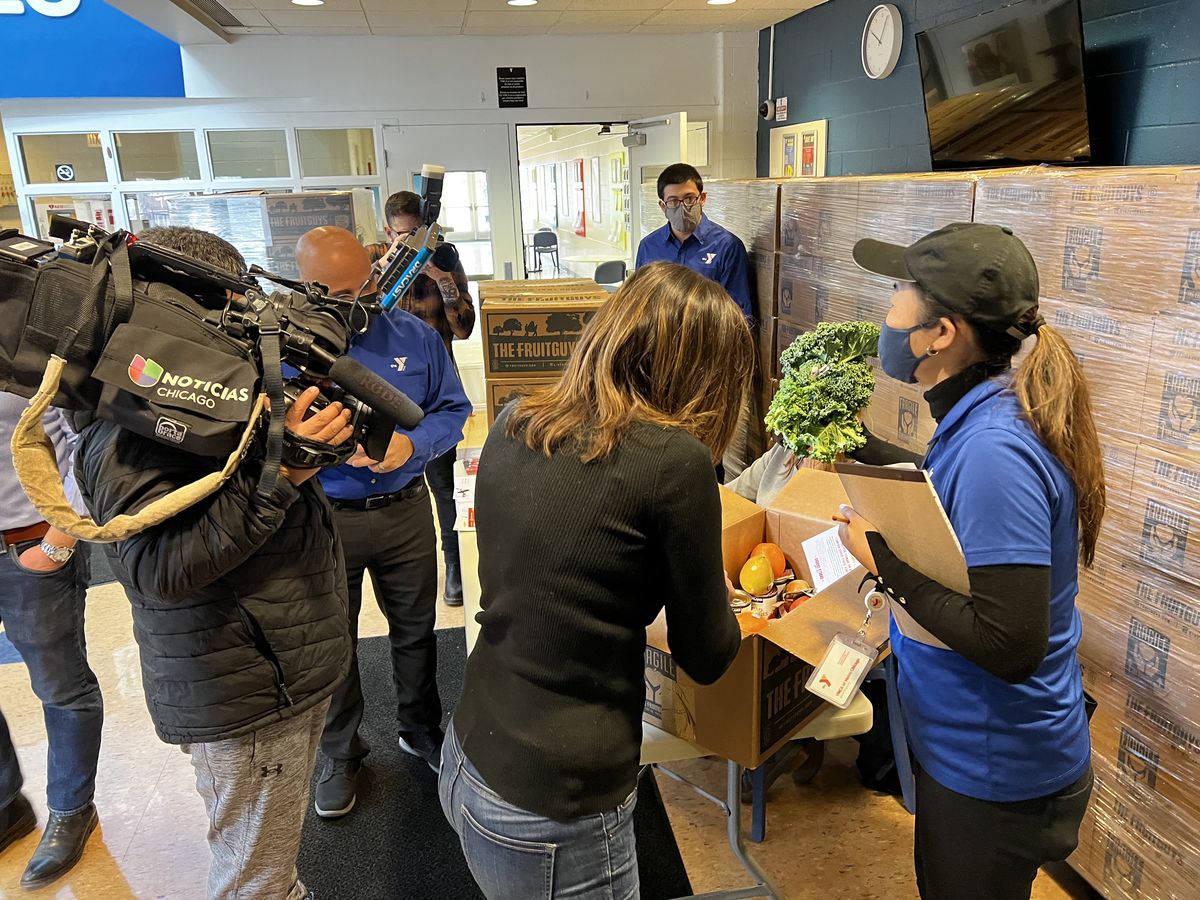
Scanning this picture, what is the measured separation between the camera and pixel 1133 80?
284 cm

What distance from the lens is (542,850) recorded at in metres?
1.04

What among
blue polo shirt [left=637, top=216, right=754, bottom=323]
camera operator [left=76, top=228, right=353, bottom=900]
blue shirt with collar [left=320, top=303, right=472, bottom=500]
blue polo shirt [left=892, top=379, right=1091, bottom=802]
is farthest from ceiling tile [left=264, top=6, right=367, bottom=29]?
blue polo shirt [left=892, top=379, right=1091, bottom=802]

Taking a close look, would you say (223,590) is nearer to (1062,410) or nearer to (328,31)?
(1062,410)

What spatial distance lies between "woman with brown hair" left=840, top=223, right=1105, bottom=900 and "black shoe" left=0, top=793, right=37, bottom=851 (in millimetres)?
2287

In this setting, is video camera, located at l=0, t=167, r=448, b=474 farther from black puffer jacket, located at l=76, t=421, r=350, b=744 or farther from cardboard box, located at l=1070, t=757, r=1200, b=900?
cardboard box, located at l=1070, t=757, r=1200, b=900

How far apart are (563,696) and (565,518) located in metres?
0.24

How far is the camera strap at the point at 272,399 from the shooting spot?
1091 mm

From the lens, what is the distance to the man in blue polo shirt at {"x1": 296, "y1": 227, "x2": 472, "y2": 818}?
2.00 metres

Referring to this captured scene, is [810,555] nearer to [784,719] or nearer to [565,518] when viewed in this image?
[784,719]

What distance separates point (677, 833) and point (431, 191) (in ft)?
6.47

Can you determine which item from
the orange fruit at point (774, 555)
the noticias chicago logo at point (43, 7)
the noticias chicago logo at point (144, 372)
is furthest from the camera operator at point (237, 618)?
the noticias chicago logo at point (43, 7)

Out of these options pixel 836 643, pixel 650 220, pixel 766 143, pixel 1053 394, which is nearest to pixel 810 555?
pixel 836 643

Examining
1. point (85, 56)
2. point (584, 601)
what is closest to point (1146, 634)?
point (584, 601)

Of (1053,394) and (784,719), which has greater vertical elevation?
(1053,394)
